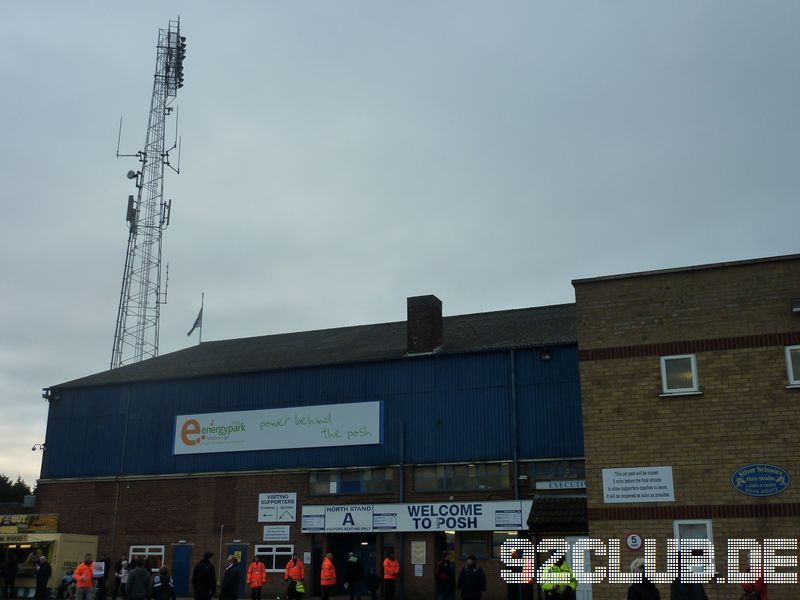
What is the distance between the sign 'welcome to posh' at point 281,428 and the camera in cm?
3562

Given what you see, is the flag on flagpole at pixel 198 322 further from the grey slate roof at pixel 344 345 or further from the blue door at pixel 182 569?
the blue door at pixel 182 569

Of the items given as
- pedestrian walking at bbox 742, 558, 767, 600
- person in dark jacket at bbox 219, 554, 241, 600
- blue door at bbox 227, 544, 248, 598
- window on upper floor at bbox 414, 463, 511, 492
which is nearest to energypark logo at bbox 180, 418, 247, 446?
blue door at bbox 227, 544, 248, 598

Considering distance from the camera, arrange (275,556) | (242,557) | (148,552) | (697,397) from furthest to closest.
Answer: (148,552)
(242,557)
(275,556)
(697,397)

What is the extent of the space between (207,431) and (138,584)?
66.3 ft

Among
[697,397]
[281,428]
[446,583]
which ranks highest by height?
[281,428]

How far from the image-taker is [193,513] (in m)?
37.3

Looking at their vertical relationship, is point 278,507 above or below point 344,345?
below

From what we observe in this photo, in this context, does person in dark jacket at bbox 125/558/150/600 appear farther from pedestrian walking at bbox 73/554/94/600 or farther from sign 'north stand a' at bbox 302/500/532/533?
sign 'north stand a' at bbox 302/500/532/533

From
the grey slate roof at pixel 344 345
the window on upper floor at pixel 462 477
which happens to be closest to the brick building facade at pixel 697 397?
the grey slate roof at pixel 344 345

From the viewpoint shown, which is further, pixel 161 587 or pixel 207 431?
pixel 207 431

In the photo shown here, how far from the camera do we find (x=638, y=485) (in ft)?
64.3

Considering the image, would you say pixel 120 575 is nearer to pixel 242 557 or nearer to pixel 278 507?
pixel 242 557

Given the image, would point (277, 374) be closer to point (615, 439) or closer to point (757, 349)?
point (615, 439)

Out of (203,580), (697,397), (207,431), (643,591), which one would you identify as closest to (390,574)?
(203,580)
